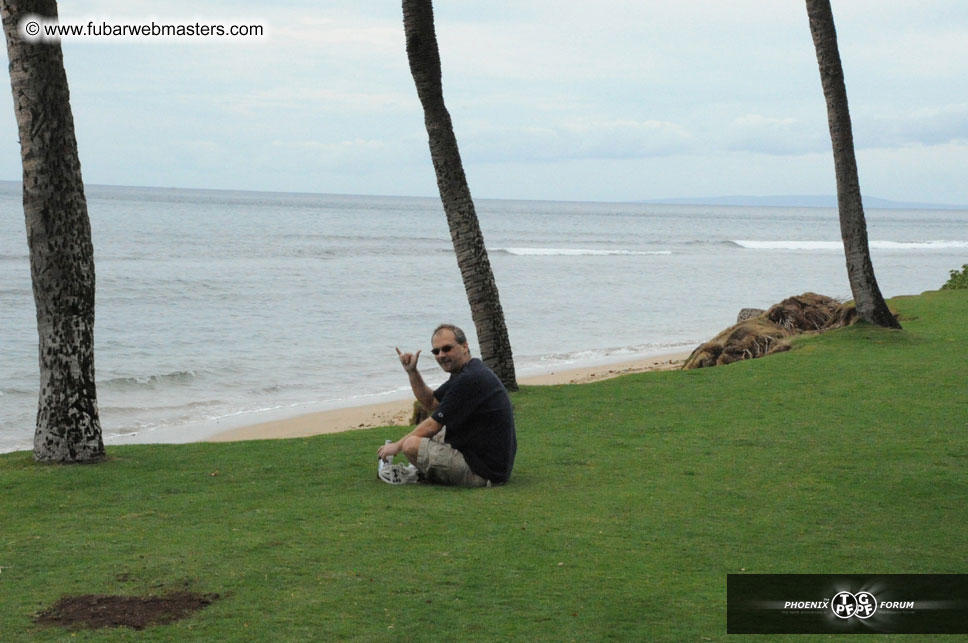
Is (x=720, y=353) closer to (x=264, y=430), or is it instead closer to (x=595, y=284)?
(x=264, y=430)

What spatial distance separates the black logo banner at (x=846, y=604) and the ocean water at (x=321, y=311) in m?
10.8

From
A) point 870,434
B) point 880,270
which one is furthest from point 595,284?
point 870,434

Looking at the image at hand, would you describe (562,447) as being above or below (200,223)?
below

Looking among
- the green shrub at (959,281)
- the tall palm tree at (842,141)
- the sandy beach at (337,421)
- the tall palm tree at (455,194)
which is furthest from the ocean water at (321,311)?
the tall palm tree at (842,141)

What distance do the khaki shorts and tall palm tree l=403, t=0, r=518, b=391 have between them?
4950 mm

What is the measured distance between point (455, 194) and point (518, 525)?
22.3ft

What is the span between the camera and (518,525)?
6.55 meters

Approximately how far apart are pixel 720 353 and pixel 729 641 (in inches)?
492

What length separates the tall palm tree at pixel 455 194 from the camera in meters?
12.5

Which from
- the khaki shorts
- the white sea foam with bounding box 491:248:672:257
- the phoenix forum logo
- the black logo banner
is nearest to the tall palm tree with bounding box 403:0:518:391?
the khaki shorts

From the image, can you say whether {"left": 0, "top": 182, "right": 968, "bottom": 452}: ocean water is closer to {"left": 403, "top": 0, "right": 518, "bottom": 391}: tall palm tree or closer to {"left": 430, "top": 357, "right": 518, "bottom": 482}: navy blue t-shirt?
{"left": 403, "top": 0, "right": 518, "bottom": 391}: tall palm tree

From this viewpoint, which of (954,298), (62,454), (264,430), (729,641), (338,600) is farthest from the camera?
(954,298)

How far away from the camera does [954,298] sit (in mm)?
22453

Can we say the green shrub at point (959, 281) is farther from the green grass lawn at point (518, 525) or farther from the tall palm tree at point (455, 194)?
the tall palm tree at point (455, 194)
